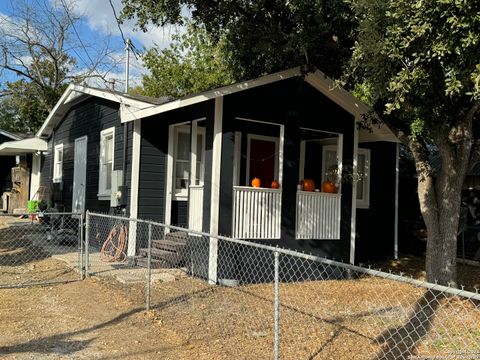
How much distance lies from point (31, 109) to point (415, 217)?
17962 millimetres

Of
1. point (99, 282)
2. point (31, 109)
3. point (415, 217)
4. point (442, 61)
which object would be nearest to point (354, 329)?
point (442, 61)

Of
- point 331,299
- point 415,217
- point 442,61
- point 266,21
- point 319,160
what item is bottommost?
point 331,299

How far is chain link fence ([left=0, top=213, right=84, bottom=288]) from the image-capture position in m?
8.40

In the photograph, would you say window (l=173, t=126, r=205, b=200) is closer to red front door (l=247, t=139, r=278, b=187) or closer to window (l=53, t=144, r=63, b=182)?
red front door (l=247, t=139, r=278, b=187)

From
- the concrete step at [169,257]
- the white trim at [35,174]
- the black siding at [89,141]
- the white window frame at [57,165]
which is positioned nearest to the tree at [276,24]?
the black siding at [89,141]

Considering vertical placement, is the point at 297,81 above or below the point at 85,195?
above

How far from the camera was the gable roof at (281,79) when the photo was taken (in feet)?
28.6

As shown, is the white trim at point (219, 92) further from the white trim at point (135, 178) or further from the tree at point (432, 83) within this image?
the tree at point (432, 83)

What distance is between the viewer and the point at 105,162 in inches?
482

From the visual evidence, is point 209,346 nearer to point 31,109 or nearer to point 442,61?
point 442,61

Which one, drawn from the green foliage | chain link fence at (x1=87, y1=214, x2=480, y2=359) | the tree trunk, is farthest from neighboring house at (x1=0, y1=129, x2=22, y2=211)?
the green foliage

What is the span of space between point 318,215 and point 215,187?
A: 2.41 meters

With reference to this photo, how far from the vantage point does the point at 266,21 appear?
9656mm

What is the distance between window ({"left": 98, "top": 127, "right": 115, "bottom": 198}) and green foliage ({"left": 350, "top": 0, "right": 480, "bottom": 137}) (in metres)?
6.90
